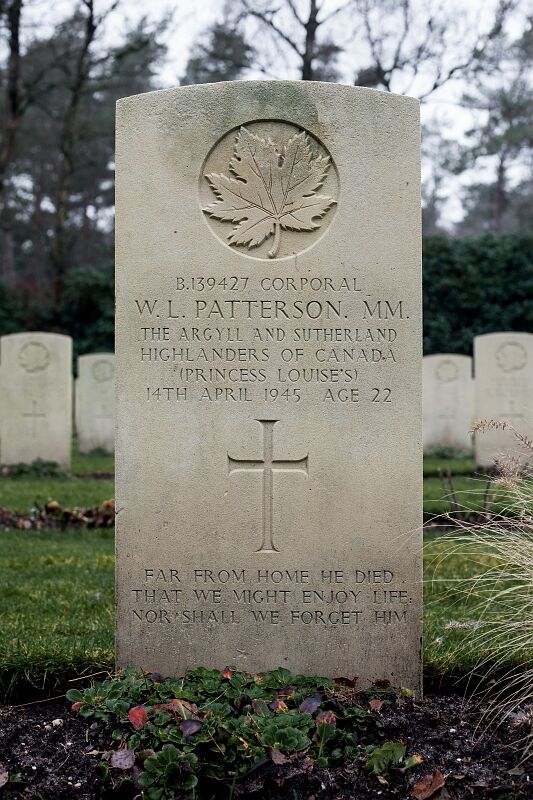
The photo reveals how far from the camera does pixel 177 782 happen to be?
2.71 meters

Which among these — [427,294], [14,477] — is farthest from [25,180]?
[14,477]

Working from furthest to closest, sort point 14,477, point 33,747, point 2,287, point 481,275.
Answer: point 2,287 < point 481,275 < point 14,477 < point 33,747

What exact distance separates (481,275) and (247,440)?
16711 mm

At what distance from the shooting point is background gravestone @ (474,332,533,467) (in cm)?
1141

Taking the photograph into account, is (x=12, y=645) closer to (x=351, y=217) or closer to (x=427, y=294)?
(x=351, y=217)

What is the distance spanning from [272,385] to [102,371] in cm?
1011

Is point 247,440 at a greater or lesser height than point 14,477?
greater

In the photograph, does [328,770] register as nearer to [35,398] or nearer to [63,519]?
[63,519]

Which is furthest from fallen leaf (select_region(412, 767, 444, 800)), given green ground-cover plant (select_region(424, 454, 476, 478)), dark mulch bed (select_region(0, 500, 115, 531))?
green ground-cover plant (select_region(424, 454, 476, 478))

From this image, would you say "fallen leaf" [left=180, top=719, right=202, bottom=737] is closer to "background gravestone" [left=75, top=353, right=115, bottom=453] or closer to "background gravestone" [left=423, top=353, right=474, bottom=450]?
"background gravestone" [left=75, top=353, right=115, bottom=453]

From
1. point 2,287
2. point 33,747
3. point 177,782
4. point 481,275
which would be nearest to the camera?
point 177,782

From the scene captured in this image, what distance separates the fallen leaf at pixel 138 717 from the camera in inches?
115

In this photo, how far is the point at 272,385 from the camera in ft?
11.6

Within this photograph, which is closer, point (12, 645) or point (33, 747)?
point (33, 747)
